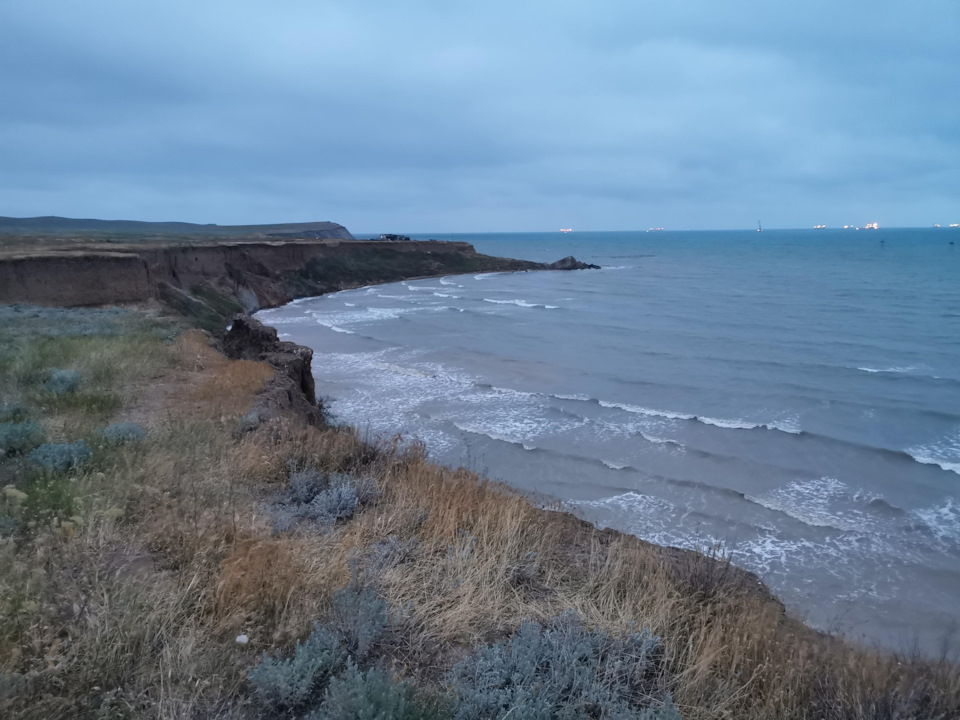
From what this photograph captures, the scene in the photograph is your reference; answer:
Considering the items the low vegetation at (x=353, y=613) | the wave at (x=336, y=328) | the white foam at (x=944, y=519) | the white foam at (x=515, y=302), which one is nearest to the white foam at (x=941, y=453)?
the white foam at (x=944, y=519)

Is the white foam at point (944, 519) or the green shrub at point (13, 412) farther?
the white foam at point (944, 519)

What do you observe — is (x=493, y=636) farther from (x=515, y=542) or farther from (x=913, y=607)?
(x=913, y=607)

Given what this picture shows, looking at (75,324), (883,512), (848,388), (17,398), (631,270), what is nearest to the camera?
(17,398)

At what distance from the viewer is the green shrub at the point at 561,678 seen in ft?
9.86

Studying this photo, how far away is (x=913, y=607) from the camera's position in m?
8.10

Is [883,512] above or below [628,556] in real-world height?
below

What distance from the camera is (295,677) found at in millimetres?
2963

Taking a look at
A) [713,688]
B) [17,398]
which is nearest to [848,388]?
[713,688]

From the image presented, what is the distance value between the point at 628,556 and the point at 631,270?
251ft

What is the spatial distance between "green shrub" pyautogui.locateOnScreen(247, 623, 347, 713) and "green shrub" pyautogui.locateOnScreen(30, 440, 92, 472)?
3.34 metres

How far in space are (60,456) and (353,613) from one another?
3.58 metres

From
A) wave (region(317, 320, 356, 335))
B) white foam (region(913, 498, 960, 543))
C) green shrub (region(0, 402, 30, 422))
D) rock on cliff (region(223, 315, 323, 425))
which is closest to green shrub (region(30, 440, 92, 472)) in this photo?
green shrub (region(0, 402, 30, 422))

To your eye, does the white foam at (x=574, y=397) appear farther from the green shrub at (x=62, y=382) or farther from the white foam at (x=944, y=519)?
the green shrub at (x=62, y=382)

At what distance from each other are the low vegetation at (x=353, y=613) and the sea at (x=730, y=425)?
Result: 11.8 ft
